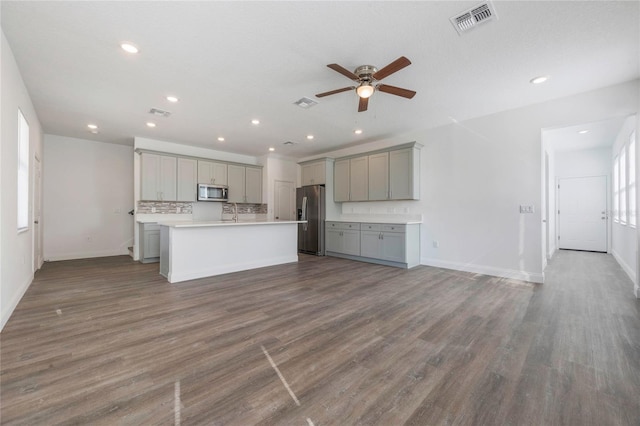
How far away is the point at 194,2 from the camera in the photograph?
2051mm

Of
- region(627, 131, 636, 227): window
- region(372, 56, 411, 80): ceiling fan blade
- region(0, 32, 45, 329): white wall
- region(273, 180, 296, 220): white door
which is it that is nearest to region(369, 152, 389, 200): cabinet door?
region(273, 180, 296, 220): white door

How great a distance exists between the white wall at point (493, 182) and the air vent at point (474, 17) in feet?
8.36

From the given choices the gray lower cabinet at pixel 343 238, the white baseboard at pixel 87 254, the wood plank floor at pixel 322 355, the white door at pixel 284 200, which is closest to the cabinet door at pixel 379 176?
the gray lower cabinet at pixel 343 238

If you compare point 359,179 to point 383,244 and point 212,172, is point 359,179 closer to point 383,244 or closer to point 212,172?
point 383,244

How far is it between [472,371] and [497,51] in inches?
113

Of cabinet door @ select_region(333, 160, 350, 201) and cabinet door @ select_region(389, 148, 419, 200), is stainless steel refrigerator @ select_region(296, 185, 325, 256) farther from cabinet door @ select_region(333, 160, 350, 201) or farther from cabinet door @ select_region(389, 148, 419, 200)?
cabinet door @ select_region(389, 148, 419, 200)

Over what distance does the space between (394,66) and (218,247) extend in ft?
12.1

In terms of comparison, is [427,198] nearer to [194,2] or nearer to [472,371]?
[472,371]

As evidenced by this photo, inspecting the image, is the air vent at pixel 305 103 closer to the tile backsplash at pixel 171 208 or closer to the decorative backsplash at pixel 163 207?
the tile backsplash at pixel 171 208

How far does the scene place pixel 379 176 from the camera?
573 centimetres

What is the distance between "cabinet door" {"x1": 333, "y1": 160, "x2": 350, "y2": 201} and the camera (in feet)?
21.0

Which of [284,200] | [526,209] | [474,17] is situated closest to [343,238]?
[284,200]

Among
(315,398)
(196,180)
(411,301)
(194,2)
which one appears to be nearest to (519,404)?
(315,398)

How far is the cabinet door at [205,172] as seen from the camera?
255 inches
